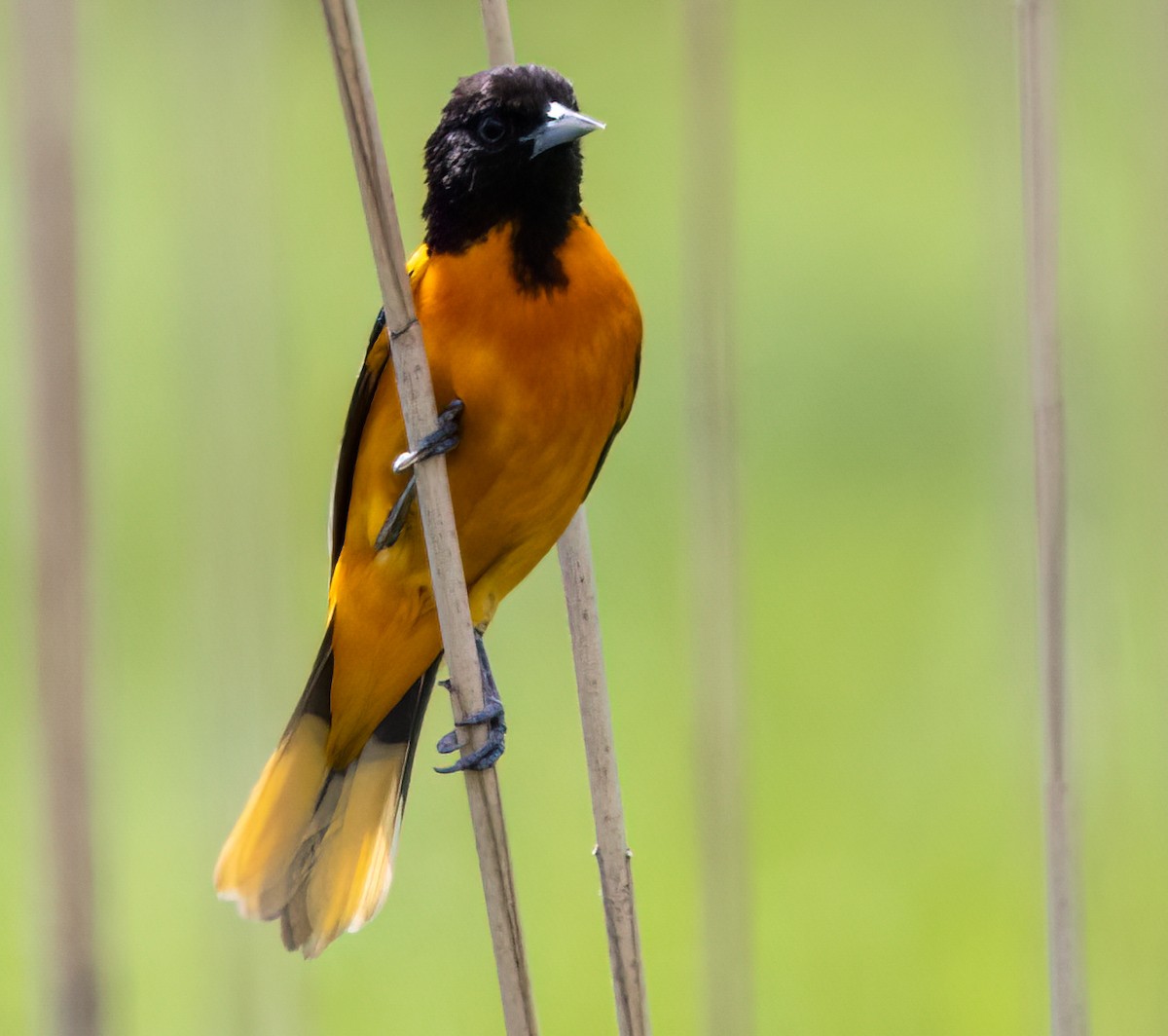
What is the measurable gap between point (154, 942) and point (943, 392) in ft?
9.69

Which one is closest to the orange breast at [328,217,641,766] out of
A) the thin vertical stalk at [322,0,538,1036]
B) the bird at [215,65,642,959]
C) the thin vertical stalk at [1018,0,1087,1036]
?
the bird at [215,65,642,959]

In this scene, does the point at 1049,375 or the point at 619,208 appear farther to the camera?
the point at 619,208

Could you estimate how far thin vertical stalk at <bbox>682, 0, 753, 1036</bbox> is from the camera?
2.28 m

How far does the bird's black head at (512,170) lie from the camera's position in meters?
2.02

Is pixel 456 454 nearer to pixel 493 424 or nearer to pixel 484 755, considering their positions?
pixel 493 424

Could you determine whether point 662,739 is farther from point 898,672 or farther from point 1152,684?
point 1152,684

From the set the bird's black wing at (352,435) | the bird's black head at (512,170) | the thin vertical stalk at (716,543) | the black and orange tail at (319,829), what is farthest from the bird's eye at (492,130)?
the black and orange tail at (319,829)

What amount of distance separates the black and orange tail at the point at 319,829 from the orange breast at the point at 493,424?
0.34 feet

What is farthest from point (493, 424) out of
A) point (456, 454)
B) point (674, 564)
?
point (674, 564)

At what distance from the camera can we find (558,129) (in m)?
1.98

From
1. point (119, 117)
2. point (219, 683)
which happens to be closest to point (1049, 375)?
point (219, 683)

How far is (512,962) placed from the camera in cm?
171

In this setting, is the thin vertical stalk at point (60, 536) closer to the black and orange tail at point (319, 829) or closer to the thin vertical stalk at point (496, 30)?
the black and orange tail at point (319, 829)

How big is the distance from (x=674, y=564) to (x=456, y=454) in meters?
2.53
